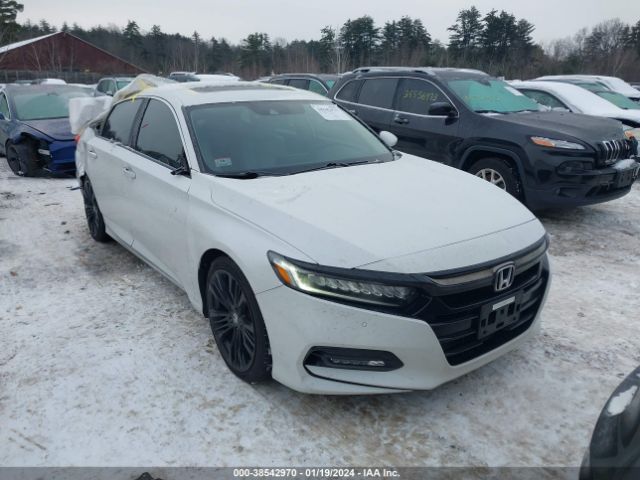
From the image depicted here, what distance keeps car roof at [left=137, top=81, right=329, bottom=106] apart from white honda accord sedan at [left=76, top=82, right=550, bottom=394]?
0.08 feet

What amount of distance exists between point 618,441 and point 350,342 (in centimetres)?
113

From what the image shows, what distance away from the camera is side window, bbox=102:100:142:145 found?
4395mm

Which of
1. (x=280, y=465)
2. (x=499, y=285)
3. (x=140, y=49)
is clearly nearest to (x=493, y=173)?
(x=499, y=285)

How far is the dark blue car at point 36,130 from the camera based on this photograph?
27.5 ft

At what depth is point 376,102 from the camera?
731 cm

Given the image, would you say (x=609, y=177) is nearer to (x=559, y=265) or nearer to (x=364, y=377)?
(x=559, y=265)

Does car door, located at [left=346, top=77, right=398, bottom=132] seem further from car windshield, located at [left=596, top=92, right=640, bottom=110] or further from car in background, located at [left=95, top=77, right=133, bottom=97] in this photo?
car in background, located at [left=95, top=77, right=133, bottom=97]

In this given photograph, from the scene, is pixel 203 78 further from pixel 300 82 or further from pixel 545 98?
pixel 545 98

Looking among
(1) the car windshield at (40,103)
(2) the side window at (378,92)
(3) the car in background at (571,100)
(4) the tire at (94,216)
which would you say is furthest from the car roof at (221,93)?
(3) the car in background at (571,100)

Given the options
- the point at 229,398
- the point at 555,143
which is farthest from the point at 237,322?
the point at 555,143

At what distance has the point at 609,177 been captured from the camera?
5617 millimetres

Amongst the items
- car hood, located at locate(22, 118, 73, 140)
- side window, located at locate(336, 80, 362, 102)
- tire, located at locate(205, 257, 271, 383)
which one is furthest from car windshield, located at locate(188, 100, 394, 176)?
car hood, located at locate(22, 118, 73, 140)

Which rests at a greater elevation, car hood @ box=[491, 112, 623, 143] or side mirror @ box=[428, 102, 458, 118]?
side mirror @ box=[428, 102, 458, 118]

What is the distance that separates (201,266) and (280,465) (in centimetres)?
130
